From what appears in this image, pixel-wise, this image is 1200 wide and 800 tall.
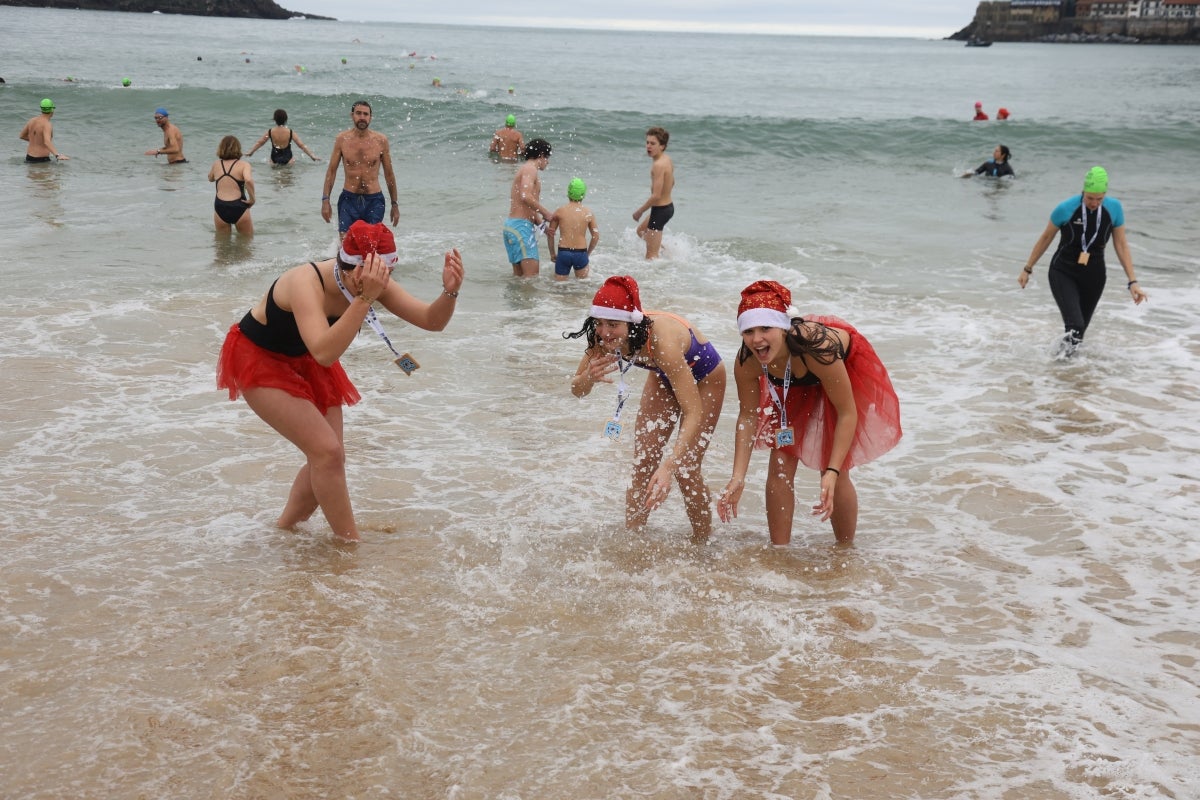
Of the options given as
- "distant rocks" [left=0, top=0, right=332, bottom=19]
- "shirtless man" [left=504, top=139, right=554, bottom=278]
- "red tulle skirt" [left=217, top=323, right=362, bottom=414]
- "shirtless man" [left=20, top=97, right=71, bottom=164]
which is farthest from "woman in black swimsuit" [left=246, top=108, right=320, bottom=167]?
"distant rocks" [left=0, top=0, right=332, bottom=19]

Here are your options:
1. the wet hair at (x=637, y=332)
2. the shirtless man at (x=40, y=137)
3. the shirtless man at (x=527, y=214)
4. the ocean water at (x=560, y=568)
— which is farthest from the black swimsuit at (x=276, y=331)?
the shirtless man at (x=40, y=137)

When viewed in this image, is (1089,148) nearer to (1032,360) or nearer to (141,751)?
(1032,360)

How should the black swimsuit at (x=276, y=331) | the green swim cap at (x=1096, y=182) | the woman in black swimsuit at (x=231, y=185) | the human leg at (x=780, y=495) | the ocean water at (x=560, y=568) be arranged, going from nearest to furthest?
the ocean water at (x=560, y=568) → the black swimsuit at (x=276, y=331) → the human leg at (x=780, y=495) → the green swim cap at (x=1096, y=182) → the woman in black swimsuit at (x=231, y=185)

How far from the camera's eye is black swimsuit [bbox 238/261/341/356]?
496cm

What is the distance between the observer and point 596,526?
5.93 meters

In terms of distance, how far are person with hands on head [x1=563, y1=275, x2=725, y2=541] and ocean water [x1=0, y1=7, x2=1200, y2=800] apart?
36 centimetres

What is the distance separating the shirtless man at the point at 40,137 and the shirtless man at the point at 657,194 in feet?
43.2

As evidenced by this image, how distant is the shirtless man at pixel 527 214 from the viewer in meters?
12.0

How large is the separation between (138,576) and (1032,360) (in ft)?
25.7

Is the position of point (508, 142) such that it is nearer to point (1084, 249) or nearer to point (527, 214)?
point (527, 214)

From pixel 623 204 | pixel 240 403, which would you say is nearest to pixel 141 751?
pixel 240 403

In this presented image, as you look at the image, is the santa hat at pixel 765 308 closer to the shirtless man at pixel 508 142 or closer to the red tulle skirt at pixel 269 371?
the red tulle skirt at pixel 269 371

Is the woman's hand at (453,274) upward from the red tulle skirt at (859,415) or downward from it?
upward

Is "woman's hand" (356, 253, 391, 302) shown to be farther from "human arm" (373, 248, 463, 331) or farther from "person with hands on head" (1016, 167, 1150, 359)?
"person with hands on head" (1016, 167, 1150, 359)
